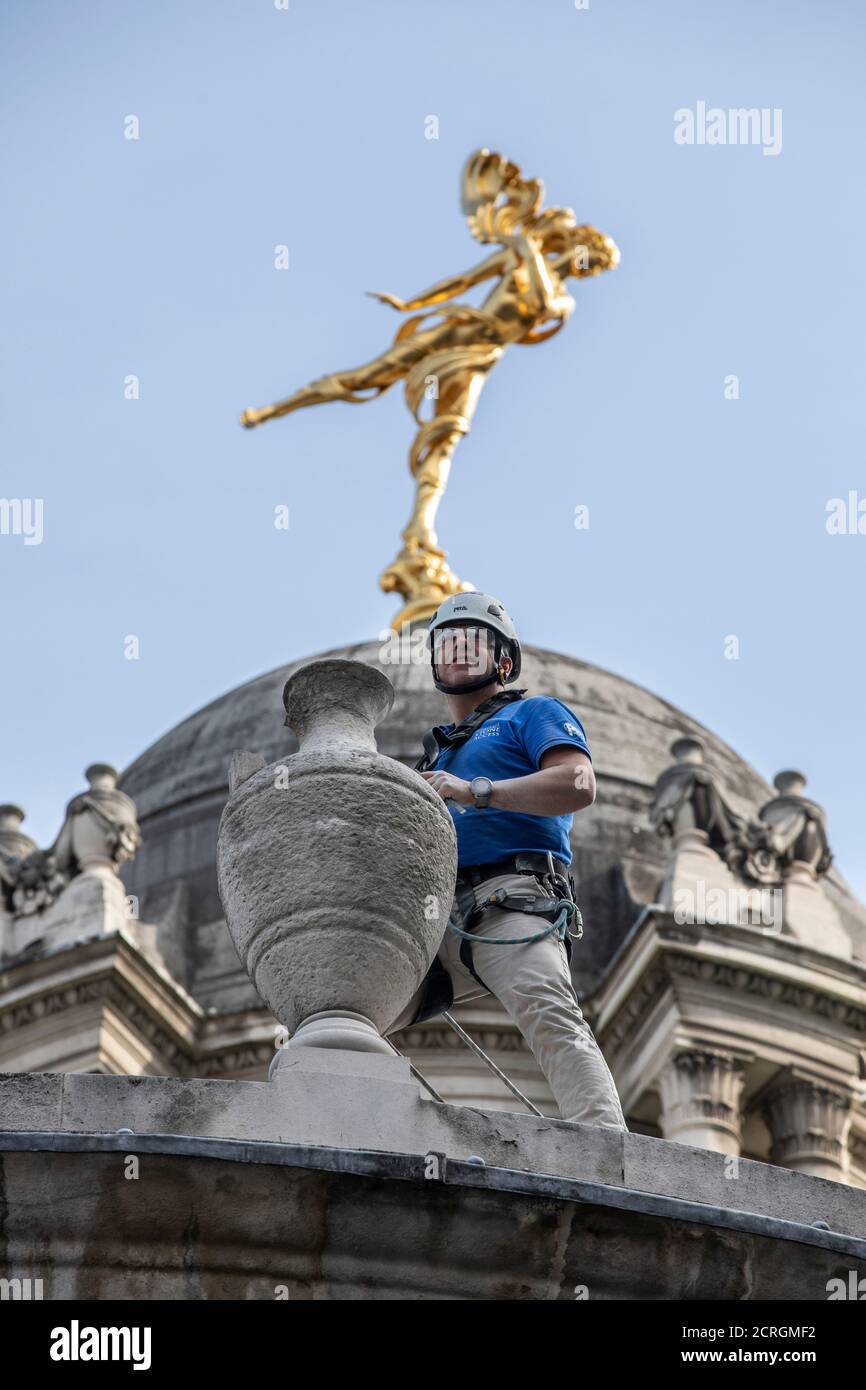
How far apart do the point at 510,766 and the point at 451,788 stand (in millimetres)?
442

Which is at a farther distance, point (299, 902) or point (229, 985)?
point (229, 985)

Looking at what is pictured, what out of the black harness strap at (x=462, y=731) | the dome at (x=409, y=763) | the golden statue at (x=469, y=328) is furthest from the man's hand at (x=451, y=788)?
the golden statue at (x=469, y=328)

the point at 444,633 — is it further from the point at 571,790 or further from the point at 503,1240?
the point at 503,1240

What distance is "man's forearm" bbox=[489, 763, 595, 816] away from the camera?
32.8ft

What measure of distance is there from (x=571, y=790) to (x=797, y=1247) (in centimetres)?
203

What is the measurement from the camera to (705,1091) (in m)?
25.9

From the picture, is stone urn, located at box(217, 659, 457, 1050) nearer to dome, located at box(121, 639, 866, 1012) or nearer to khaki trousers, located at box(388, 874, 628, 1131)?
khaki trousers, located at box(388, 874, 628, 1131)

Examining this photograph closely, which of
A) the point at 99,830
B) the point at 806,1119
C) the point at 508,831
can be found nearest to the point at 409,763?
the point at 99,830

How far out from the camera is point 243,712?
Answer: 3428 cm

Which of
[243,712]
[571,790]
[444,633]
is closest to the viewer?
[571,790]
